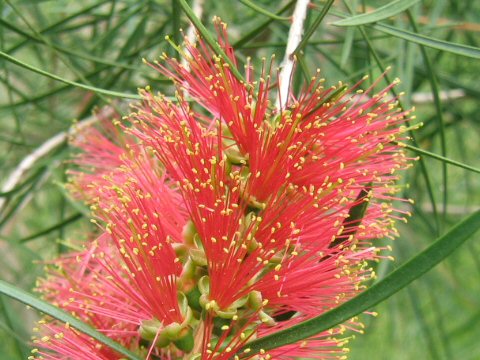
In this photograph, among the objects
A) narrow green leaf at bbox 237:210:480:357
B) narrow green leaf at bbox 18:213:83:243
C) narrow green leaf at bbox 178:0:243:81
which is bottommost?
narrow green leaf at bbox 237:210:480:357

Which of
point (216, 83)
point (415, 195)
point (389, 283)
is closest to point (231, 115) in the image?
point (216, 83)

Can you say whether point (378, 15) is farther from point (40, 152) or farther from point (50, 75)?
point (40, 152)

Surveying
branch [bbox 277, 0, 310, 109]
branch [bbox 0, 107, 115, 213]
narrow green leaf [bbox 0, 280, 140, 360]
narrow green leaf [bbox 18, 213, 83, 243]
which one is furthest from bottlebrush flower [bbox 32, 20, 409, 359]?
branch [bbox 0, 107, 115, 213]

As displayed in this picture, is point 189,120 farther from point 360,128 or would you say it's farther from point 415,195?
point 415,195

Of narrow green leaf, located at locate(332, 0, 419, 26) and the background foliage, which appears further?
the background foliage

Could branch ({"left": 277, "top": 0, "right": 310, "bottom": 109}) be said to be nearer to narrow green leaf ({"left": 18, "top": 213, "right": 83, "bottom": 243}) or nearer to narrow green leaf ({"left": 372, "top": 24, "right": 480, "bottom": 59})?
narrow green leaf ({"left": 372, "top": 24, "right": 480, "bottom": 59})

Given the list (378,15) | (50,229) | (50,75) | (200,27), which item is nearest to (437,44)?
(378,15)

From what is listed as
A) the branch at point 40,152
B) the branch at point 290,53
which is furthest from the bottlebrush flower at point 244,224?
the branch at point 40,152
